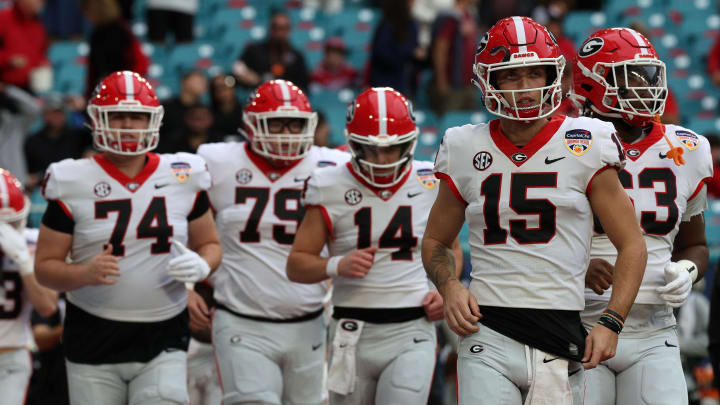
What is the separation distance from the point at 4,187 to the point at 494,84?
3079mm

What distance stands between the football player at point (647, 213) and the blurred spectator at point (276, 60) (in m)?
6.07

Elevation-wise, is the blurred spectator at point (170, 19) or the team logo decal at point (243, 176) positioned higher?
the blurred spectator at point (170, 19)

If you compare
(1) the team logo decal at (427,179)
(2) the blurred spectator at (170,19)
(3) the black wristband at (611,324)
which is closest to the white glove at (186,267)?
(1) the team logo decal at (427,179)

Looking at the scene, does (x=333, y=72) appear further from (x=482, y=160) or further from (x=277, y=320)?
(x=482, y=160)

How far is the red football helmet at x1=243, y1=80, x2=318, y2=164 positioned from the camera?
17.8 feet

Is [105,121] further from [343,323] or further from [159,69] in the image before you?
[159,69]

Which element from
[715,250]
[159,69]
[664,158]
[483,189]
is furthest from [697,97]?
[483,189]

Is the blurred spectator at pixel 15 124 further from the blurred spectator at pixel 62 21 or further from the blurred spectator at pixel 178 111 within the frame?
the blurred spectator at pixel 62 21

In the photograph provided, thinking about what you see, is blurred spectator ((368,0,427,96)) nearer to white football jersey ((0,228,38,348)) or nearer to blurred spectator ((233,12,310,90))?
blurred spectator ((233,12,310,90))

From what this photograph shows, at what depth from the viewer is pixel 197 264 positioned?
4.73m

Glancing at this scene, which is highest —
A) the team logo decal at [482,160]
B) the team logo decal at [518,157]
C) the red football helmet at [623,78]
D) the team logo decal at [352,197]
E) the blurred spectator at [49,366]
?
the red football helmet at [623,78]

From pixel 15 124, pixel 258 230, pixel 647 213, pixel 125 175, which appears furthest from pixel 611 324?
pixel 15 124

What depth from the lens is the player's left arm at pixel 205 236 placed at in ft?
16.4

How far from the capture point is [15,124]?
383 inches
